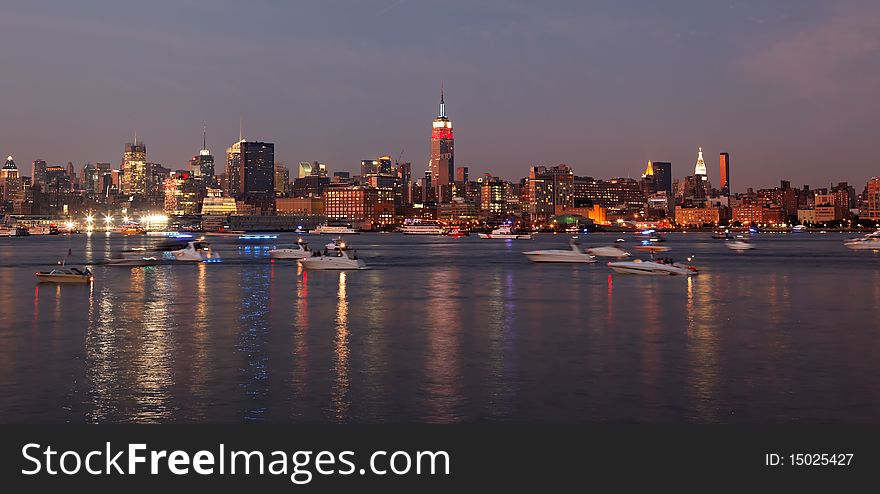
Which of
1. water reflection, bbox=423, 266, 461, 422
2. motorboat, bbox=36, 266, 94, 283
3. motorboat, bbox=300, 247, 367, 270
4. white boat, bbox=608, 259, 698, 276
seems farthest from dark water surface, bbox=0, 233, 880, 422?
motorboat, bbox=300, 247, 367, 270

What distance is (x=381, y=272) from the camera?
3150 inches

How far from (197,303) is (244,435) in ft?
104

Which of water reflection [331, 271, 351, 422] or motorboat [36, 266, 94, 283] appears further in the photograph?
motorboat [36, 266, 94, 283]

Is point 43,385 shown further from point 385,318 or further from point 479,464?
point 385,318

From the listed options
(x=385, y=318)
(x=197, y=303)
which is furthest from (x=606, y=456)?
(x=197, y=303)

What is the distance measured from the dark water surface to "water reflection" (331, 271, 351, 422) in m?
0.09

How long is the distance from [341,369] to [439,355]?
3996 mm

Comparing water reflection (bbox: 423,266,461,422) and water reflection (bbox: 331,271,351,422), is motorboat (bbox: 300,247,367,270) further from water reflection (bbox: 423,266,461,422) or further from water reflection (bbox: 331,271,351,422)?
water reflection (bbox: 331,271,351,422)

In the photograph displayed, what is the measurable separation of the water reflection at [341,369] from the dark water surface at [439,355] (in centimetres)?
9

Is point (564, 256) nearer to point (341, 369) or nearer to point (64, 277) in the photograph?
point (64, 277)

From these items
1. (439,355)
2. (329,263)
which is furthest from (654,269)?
(439,355)

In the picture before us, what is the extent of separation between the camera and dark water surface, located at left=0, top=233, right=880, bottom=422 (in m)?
19.4

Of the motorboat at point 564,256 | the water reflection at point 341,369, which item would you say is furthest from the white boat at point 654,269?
the water reflection at point 341,369

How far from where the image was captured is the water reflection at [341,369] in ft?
63.2
